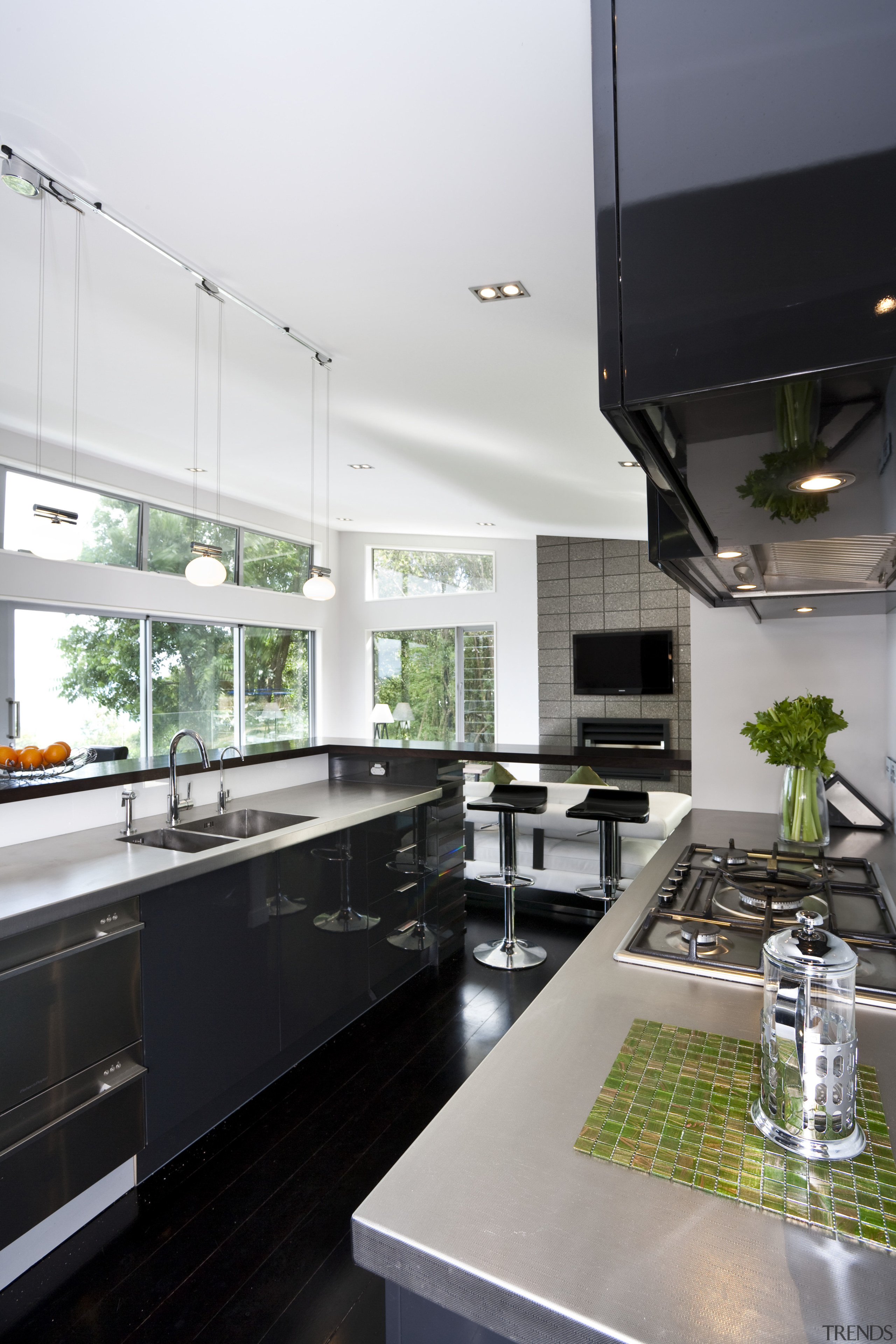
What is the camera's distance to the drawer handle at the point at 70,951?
166cm

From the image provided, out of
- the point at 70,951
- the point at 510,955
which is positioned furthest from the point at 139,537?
the point at 70,951

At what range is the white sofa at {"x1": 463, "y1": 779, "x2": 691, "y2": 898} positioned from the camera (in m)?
4.16

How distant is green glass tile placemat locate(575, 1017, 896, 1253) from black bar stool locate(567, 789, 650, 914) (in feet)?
8.15

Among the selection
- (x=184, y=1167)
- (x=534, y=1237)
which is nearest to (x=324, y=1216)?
(x=184, y=1167)

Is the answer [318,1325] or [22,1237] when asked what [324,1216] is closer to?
[318,1325]

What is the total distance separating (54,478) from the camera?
609 centimetres

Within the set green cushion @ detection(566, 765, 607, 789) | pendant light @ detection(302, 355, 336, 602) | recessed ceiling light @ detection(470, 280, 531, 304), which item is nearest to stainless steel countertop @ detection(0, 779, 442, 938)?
pendant light @ detection(302, 355, 336, 602)

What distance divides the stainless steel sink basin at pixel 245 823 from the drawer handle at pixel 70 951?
0.73 metres

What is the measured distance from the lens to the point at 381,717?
9.16 m

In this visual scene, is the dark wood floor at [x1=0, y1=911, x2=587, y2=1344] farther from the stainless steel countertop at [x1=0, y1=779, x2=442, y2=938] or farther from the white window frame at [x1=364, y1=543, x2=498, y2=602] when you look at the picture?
the white window frame at [x1=364, y1=543, x2=498, y2=602]

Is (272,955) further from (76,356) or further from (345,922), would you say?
(76,356)

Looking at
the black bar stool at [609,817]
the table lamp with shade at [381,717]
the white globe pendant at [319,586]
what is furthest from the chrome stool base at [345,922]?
the table lamp with shade at [381,717]

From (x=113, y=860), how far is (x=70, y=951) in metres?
0.35

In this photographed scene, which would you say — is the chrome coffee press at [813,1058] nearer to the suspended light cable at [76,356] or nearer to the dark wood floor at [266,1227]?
the dark wood floor at [266,1227]
